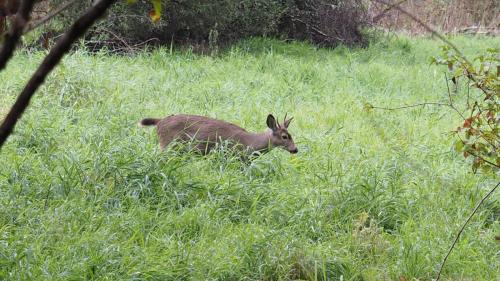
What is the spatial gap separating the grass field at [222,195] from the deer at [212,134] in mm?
125

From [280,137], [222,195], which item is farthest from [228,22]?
[222,195]

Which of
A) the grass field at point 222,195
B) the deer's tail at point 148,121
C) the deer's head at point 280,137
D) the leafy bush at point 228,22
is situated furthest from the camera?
the leafy bush at point 228,22

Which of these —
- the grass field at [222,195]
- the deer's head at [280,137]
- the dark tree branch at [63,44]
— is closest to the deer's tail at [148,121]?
the grass field at [222,195]

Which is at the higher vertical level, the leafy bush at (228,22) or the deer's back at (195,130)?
the deer's back at (195,130)

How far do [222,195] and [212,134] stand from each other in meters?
1.19

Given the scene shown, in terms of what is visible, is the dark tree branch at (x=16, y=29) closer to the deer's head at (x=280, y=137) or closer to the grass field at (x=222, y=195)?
the grass field at (x=222, y=195)

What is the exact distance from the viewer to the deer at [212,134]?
628cm

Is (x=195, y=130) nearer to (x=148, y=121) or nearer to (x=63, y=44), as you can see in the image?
(x=148, y=121)

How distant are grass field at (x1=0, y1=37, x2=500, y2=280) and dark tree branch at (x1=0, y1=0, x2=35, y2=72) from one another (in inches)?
71.0

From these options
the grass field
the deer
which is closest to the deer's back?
the deer

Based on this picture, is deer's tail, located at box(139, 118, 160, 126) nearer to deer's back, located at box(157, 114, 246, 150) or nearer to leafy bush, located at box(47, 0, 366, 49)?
deer's back, located at box(157, 114, 246, 150)

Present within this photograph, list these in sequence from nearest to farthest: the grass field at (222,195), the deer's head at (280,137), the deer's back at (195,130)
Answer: the grass field at (222,195) → the deer's back at (195,130) → the deer's head at (280,137)

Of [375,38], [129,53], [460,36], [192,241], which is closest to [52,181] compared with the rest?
[192,241]

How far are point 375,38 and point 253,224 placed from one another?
32.3 feet
